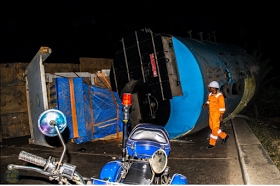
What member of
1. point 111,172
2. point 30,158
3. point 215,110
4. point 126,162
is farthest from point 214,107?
point 30,158

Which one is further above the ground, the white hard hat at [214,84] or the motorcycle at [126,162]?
the white hard hat at [214,84]

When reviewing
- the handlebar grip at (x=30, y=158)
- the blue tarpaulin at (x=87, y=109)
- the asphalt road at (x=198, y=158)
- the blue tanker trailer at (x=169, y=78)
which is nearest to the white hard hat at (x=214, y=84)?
the blue tanker trailer at (x=169, y=78)

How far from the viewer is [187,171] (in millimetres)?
4496

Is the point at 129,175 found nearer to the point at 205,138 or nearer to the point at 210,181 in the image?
the point at 210,181

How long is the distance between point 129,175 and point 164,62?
3.60m

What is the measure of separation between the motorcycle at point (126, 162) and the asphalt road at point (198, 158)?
1122mm

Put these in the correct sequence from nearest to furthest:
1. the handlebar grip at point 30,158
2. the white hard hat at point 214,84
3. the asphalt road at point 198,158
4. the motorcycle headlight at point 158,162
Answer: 1. the handlebar grip at point 30,158
2. the motorcycle headlight at point 158,162
3. the asphalt road at point 198,158
4. the white hard hat at point 214,84

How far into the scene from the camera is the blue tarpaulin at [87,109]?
6.50 metres

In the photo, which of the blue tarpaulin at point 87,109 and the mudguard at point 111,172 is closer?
the mudguard at point 111,172

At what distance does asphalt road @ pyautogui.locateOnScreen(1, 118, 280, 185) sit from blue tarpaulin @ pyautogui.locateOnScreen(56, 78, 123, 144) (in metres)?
0.35

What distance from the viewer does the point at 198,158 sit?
5.17 meters

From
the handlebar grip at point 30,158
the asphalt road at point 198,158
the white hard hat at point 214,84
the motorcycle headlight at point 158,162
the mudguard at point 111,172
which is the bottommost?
the asphalt road at point 198,158

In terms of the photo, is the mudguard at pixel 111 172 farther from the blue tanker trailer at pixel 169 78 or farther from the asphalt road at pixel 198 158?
the blue tanker trailer at pixel 169 78

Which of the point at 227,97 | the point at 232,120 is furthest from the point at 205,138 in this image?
the point at 232,120
